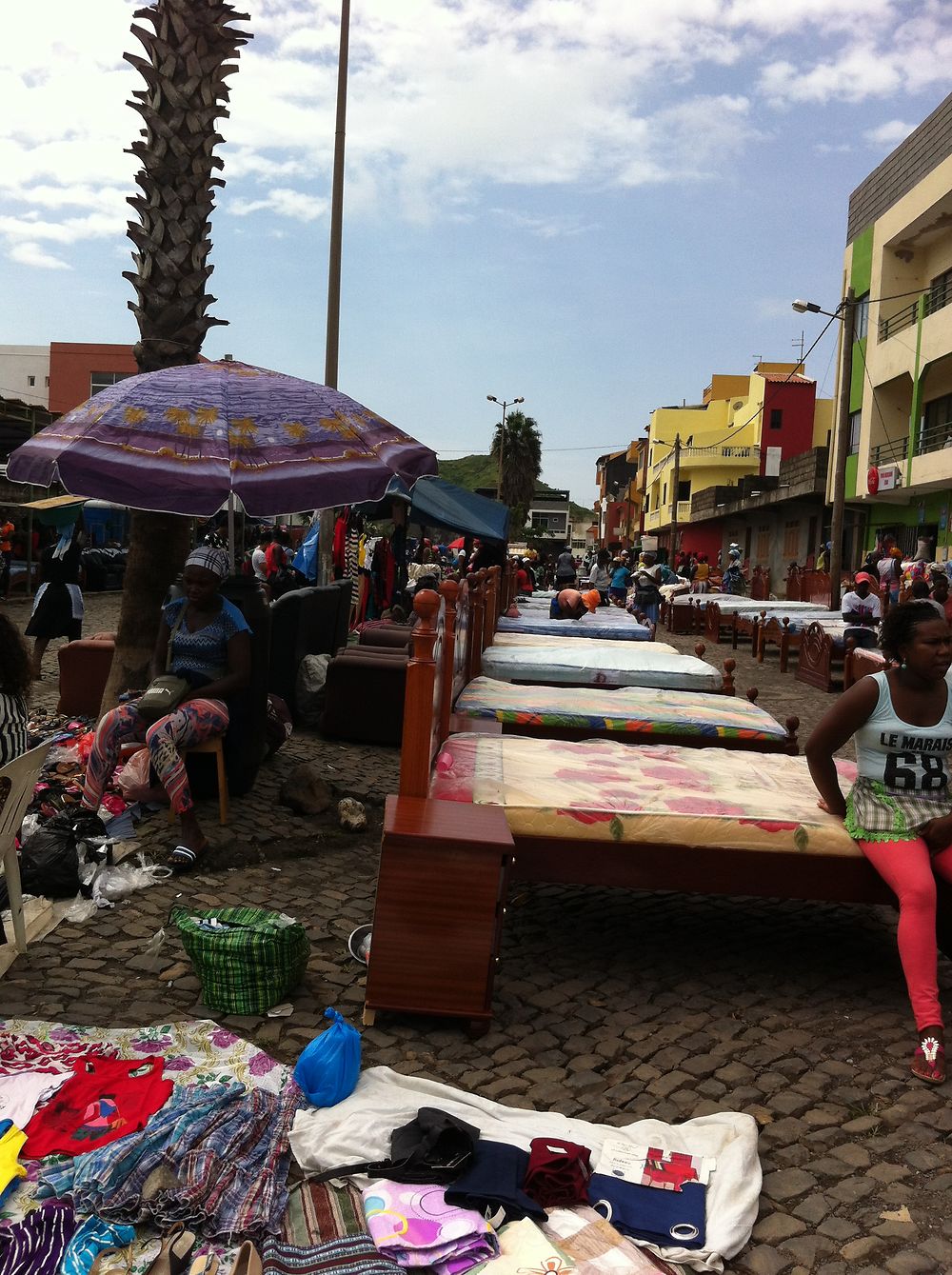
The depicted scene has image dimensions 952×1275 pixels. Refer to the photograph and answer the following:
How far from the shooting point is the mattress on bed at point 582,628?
13311mm

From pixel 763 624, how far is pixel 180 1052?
52.3 feet

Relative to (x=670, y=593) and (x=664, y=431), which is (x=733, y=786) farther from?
(x=664, y=431)

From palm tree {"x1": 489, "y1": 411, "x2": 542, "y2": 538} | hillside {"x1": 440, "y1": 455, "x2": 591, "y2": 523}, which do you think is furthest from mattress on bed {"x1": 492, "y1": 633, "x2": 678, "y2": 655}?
hillside {"x1": 440, "y1": 455, "x2": 591, "y2": 523}

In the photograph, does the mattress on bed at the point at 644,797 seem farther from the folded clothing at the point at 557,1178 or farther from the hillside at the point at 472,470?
the hillside at the point at 472,470

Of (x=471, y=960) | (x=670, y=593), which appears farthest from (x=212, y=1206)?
(x=670, y=593)

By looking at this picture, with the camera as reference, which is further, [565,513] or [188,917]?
[565,513]

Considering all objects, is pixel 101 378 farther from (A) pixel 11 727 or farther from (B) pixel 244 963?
(B) pixel 244 963

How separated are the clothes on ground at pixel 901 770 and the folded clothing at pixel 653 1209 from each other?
1.75 meters

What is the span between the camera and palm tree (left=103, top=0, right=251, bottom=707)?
318 inches

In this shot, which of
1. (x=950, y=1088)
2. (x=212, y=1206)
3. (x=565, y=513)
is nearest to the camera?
(x=212, y=1206)

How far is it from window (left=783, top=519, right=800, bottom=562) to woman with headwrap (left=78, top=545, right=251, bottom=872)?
109 feet

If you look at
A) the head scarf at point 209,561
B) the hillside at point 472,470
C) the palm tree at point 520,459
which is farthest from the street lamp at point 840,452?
Result: the hillside at point 472,470

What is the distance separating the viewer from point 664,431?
2512 inches

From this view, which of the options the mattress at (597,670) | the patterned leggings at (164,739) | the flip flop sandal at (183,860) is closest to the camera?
the flip flop sandal at (183,860)
